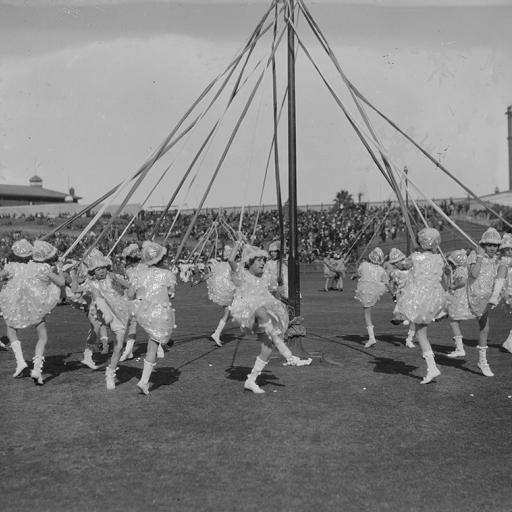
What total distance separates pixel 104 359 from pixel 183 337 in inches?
101

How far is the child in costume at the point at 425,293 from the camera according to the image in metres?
7.18

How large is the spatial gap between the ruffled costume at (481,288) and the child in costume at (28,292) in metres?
5.21

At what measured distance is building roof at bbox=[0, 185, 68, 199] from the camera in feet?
253

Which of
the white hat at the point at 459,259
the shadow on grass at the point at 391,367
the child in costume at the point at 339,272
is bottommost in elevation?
the child in costume at the point at 339,272

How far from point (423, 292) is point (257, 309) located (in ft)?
6.48

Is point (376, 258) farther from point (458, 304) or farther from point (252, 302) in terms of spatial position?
point (252, 302)

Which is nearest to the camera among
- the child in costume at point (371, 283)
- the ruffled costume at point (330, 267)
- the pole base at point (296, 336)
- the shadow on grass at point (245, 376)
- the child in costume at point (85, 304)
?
the shadow on grass at point (245, 376)

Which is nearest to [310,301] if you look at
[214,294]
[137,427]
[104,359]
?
[214,294]

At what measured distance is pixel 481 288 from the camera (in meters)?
8.16

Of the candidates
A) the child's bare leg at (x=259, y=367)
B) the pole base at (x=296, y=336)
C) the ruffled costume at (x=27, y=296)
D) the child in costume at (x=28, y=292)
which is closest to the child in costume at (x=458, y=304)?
the pole base at (x=296, y=336)

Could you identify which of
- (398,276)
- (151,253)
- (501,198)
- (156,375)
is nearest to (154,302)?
(151,253)

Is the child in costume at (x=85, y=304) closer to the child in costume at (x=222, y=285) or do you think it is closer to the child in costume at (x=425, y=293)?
the child in costume at (x=222, y=285)

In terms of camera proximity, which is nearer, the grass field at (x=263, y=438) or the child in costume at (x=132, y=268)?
the grass field at (x=263, y=438)

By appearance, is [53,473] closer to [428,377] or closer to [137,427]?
[137,427]
